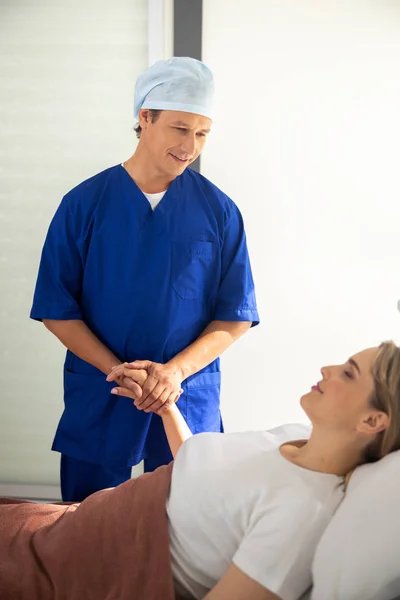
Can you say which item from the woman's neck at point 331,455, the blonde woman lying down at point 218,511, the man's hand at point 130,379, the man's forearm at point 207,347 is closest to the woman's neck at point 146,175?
the man's forearm at point 207,347

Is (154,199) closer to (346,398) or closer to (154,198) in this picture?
(154,198)

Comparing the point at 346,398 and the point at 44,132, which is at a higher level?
the point at 44,132

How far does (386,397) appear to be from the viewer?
128 cm

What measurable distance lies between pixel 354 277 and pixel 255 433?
1.24 meters

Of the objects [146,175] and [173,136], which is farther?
[146,175]

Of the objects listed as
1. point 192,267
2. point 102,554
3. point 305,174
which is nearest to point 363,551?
point 102,554

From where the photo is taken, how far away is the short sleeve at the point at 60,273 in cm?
187

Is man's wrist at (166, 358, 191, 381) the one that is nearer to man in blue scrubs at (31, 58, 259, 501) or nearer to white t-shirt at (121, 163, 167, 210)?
man in blue scrubs at (31, 58, 259, 501)

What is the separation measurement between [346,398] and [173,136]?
0.85m

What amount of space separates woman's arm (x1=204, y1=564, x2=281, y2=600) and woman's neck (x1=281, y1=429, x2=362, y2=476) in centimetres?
24

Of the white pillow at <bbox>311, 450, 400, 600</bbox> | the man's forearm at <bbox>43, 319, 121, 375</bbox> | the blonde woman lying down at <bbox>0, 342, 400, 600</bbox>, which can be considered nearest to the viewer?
the white pillow at <bbox>311, 450, 400, 600</bbox>

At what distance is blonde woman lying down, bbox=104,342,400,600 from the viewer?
3.96 ft

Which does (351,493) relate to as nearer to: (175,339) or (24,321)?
(175,339)

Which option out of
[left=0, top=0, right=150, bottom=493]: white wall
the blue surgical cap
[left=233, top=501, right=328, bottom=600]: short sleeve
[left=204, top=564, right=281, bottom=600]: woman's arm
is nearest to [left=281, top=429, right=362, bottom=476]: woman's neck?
[left=233, top=501, right=328, bottom=600]: short sleeve
